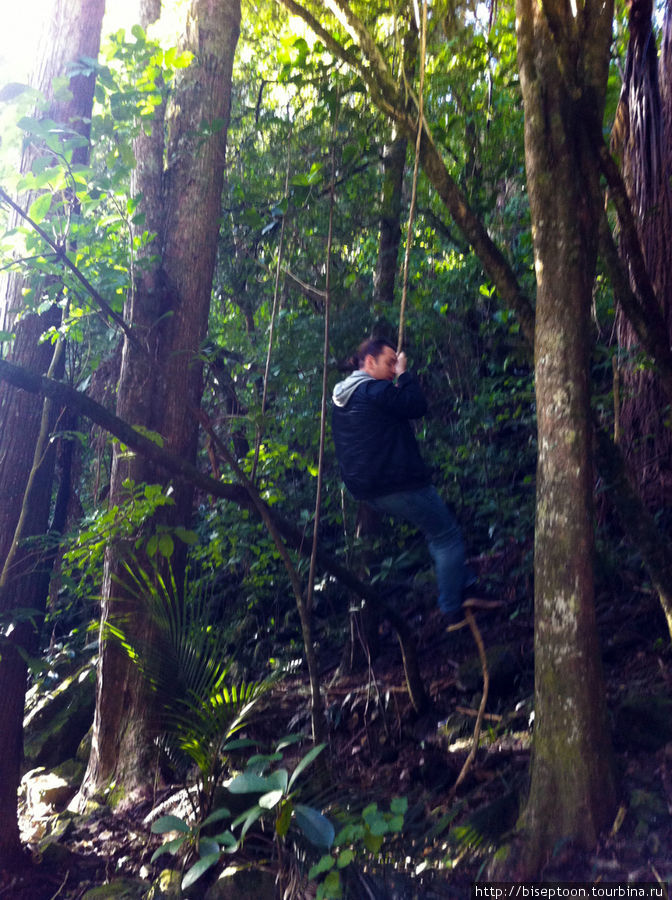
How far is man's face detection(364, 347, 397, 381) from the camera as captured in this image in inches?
179

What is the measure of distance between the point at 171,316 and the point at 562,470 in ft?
10.4

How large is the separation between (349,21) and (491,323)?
2.59 metres

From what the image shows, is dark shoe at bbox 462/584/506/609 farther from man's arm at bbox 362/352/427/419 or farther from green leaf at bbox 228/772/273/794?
green leaf at bbox 228/772/273/794

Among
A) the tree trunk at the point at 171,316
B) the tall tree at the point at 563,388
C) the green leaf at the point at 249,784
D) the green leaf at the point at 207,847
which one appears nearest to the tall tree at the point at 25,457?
the tree trunk at the point at 171,316

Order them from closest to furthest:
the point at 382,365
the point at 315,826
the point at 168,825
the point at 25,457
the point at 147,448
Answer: the point at 315,826 → the point at 168,825 → the point at 147,448 → the point at 382,365 → the point at 25,457

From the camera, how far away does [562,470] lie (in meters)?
3.22

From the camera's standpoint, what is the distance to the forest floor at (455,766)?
124 inches

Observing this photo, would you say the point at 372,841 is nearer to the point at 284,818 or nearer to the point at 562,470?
the point at 284,818

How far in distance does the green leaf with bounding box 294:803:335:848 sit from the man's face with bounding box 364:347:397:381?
8.17 ft

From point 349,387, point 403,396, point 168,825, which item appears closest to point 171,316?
point 349,387

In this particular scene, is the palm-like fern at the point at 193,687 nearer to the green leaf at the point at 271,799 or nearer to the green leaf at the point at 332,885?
the green leaf at the point at 271,799

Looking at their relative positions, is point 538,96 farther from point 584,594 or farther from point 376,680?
point 376,680

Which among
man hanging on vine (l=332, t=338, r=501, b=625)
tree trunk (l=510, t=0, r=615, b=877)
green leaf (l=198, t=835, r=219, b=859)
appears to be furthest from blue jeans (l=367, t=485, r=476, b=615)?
green leaf (l=198, t=835, r=219, b=859)

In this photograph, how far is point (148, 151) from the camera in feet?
19.8
